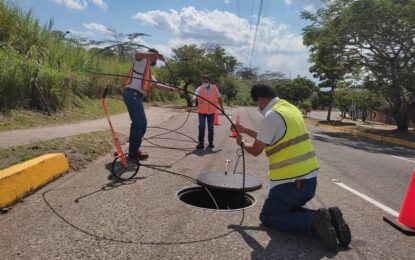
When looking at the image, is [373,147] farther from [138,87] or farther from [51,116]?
[51,116]

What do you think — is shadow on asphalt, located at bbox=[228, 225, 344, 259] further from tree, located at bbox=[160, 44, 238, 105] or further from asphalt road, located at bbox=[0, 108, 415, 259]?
tree, located at bbox=[160, 44, 238, 105]

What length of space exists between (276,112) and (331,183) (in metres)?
3.22

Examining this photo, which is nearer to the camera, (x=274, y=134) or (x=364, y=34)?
(x=274, y=134)

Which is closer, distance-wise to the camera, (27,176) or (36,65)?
(27,176)

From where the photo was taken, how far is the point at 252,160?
8.73m

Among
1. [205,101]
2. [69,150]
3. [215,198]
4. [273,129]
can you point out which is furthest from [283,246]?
[205,101]

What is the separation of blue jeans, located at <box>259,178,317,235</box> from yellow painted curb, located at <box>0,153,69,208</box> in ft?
9.21

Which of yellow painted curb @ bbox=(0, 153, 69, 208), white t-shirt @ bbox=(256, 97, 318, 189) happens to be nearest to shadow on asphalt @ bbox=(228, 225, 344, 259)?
white t-shirt @ bbox=(256, 97, 318, 189)

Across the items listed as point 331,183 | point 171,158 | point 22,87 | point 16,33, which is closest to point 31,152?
point 171,158

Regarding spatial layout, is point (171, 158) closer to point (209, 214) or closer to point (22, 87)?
point (209, 214)

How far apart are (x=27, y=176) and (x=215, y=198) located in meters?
2.48

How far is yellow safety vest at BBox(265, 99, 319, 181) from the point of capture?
13.9 ft

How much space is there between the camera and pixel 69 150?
7320 millimetres

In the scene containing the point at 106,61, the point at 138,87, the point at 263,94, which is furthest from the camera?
the point at 106,61
